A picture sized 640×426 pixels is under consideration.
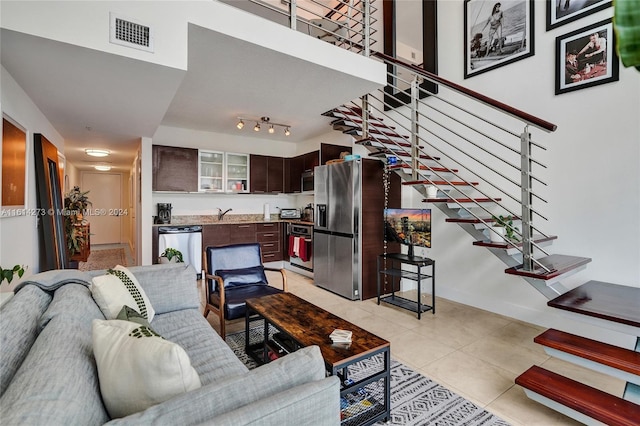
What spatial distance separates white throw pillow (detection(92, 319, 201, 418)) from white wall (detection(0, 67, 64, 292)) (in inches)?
88.8

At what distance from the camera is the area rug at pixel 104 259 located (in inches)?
245

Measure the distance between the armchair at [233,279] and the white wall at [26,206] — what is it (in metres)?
1.54

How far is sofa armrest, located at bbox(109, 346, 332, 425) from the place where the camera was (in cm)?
73

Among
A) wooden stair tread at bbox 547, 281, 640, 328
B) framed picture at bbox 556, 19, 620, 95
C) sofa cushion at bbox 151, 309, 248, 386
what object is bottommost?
sofa cushion at bbox 151, 309, 248, 386

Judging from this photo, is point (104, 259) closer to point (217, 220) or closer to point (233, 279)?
point (217, 220)

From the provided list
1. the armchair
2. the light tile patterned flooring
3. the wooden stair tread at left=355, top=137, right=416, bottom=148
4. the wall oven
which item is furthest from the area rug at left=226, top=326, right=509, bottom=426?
the wall oven

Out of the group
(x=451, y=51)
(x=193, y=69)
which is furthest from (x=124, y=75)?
(x=451, y=51)

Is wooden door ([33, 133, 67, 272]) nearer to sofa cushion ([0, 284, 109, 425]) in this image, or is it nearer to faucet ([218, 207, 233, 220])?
faucet ([218, 207, 233, 220])

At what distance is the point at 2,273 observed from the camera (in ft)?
5.93

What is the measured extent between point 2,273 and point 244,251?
191cm

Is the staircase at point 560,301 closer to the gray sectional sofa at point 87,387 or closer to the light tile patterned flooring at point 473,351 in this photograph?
the light tile patterned flooring at point 473,351

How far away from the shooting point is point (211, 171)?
18.3 feet

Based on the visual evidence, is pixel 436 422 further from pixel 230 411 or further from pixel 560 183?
pixel 560 183

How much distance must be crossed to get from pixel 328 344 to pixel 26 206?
10.2 feet
